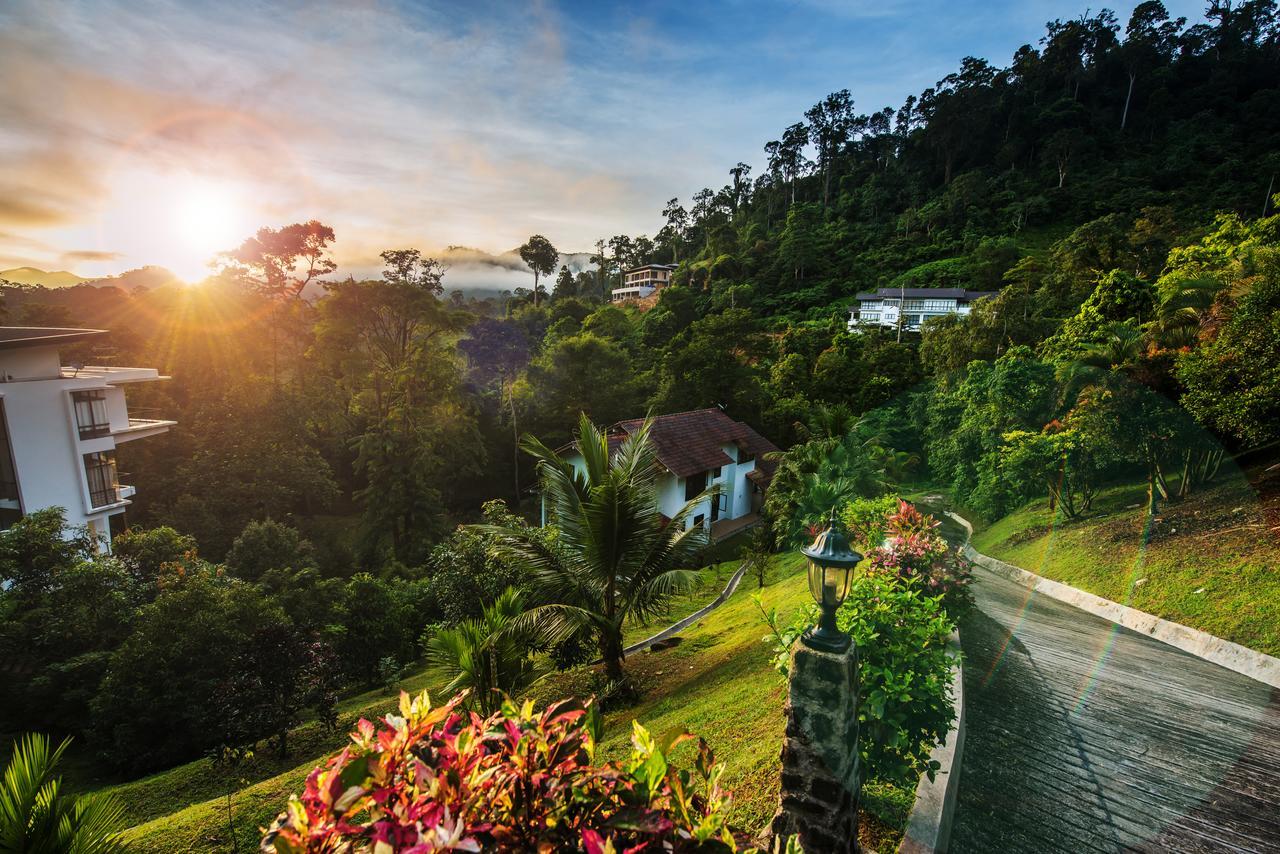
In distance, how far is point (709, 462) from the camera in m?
20.8

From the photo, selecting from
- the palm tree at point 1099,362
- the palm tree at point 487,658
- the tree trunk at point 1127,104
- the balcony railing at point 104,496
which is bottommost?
the balcony railing at point 104,496

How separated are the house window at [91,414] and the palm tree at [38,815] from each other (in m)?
18.9

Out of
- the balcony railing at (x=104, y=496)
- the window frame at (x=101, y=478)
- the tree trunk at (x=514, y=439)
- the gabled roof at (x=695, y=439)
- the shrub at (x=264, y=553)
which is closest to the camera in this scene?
the shrub at (x=264, y=553)

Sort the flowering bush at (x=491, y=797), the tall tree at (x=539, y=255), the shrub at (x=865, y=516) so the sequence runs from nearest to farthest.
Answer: the flowering bush at (x=491, y=797), the shrub at (x=865, y=516), the tall tree at (x=539, y=255)

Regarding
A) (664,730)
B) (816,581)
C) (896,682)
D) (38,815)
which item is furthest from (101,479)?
(896,682)

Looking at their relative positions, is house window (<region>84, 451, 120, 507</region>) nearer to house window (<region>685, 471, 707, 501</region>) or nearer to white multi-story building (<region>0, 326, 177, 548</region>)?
white multi-story building (<region>0, 326, 177, 548</region>)

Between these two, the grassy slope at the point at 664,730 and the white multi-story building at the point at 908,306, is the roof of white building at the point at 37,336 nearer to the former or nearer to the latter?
the grassy slope at the point at 664,730

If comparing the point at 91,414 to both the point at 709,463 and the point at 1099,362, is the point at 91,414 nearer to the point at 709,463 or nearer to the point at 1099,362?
the point at 709,463

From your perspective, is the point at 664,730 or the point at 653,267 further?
the point at 653,267

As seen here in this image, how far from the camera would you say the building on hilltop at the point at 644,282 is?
73.4m

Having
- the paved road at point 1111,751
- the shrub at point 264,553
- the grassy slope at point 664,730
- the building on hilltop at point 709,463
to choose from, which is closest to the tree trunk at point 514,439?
the building on hilltop at point 709,463

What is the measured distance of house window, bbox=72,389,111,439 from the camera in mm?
15273

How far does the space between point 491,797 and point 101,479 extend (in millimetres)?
21462

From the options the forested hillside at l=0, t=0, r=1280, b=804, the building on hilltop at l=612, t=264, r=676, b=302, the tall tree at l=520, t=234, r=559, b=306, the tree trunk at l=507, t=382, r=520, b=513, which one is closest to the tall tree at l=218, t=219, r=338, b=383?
the forested hillside at l=0, t=0, r=1280, b=804
